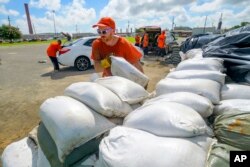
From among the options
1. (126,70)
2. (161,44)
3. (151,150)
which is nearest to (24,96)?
(126,70)

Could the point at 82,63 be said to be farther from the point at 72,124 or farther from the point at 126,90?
the point at 72,124

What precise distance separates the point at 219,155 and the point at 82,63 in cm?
741

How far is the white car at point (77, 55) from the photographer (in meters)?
7.98

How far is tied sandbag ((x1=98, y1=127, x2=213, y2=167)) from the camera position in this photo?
110cm

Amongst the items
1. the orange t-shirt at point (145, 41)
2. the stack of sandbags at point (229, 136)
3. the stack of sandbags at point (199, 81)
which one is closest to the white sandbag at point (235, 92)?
the stack of sandbags at point (199, 81)

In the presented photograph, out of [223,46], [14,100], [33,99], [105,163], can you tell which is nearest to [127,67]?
[105,163]

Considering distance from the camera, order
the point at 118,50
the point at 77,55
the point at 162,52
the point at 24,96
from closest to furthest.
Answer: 1. the point at 118,50
2. the point at 24,96
3. the point at 77,55
4. the point at 162,52

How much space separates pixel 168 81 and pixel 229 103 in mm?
647

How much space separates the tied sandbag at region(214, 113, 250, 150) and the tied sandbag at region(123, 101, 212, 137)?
0.08 meters

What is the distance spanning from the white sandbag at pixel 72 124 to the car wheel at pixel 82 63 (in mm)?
6551

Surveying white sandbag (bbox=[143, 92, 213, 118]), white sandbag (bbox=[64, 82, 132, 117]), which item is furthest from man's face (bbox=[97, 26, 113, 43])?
white sandbag (bbox=[143, 92, 213, 118])

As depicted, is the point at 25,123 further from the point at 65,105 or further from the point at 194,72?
the point at 194,72

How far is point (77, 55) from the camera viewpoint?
808 cm

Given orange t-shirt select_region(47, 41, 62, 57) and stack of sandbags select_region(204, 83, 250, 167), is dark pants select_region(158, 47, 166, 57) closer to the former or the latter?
orange t-shirt select_region(47, 41, 62, 57)
